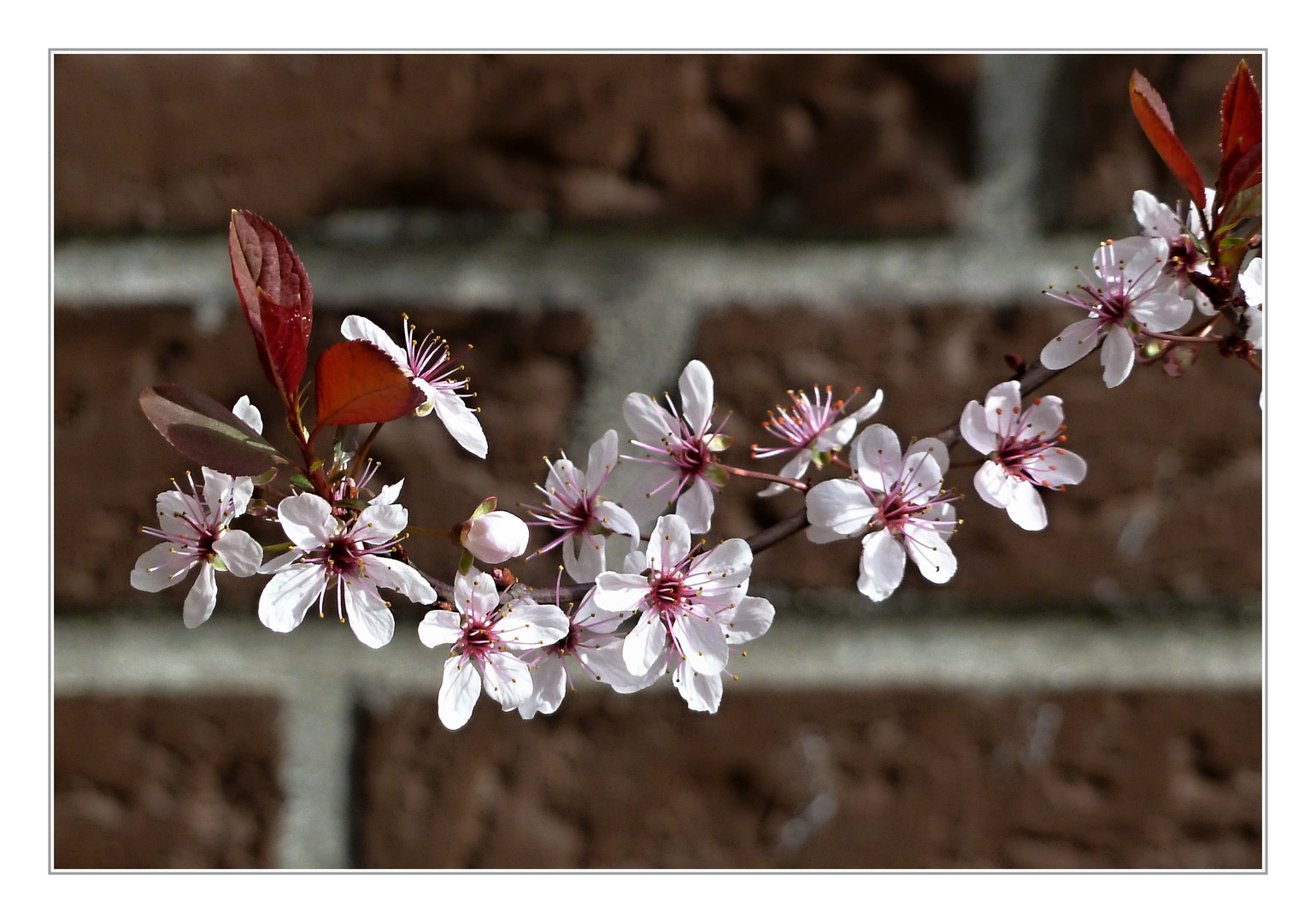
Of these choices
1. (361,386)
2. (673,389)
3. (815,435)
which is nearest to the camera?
(361,386)

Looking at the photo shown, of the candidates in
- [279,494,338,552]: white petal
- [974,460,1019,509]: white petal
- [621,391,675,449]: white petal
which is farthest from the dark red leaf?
[974,460,1019,509]: white petal

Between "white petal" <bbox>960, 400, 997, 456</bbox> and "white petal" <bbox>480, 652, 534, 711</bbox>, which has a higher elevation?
"white petal" <bbox>960, 400, 997, 456</bbox>

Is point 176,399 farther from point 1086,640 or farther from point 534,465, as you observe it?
point 1086,640

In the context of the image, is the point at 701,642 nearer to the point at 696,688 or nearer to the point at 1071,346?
the point at 696,688

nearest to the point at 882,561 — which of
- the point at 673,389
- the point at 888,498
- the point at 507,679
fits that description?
the point at 888,498

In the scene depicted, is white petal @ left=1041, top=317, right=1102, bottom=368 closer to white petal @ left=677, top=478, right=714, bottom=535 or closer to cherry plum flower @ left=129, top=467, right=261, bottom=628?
white petal @ left=677, top=478, right=714, bottom=535

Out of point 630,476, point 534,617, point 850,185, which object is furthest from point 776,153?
point 534,617
